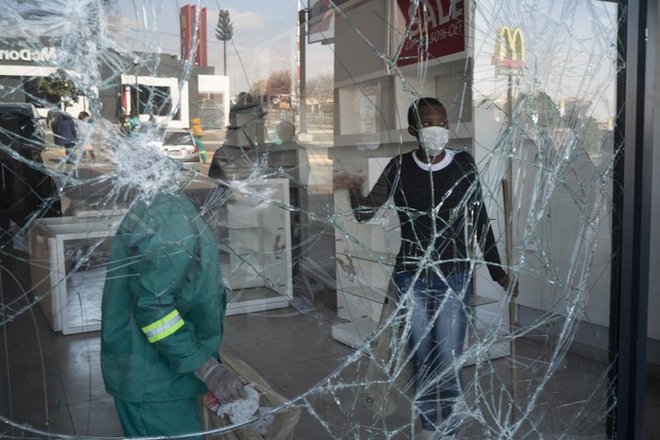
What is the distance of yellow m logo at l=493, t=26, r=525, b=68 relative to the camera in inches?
118

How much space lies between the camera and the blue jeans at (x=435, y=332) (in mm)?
2803

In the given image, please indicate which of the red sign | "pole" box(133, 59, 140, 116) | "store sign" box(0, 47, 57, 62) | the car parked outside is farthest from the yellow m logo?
"store sign" box(0, 47, 57, 62)

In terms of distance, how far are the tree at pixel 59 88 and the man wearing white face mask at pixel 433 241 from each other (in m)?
1.06

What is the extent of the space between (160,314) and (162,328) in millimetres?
45

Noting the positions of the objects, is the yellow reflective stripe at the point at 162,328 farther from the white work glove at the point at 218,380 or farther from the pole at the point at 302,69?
the pole at the point at 302,69

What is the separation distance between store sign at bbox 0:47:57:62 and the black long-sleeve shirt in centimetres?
115

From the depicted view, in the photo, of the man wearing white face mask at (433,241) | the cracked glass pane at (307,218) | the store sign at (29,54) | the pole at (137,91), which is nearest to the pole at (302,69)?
the cracked glass pane at (307,218)

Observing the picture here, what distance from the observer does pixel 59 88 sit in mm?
1992

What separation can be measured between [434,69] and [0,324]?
1756mm

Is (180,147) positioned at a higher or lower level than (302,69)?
lower

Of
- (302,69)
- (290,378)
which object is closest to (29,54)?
(302,69)

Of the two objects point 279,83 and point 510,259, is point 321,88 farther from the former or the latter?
point 510,259

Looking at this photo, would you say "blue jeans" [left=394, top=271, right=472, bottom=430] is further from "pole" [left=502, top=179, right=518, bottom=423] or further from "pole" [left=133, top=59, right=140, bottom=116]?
"pole" [left=133, top=59, right=140, bottom=116]

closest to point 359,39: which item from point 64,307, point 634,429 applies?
point 64,307
